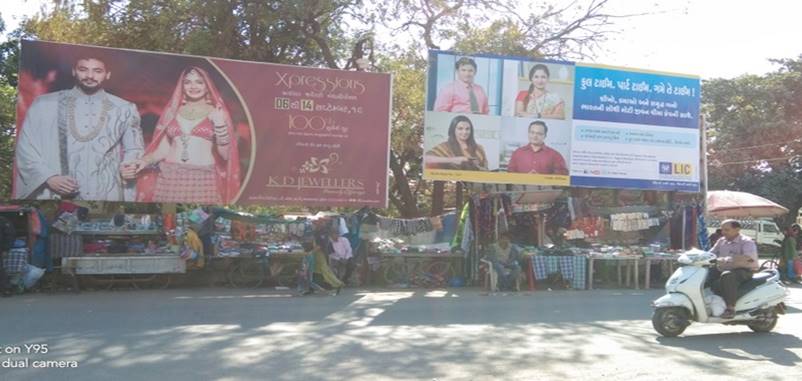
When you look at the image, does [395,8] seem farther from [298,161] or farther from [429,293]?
[429,293]

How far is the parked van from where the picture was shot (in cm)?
3381

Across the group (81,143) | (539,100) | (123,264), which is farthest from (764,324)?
(81,143)

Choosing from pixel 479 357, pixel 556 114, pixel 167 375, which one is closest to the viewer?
pixel 167 375

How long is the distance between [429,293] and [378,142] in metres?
3.92

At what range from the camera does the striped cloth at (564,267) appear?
15.2m

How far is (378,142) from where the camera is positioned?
16.1m

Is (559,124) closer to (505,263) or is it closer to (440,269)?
(505,263)

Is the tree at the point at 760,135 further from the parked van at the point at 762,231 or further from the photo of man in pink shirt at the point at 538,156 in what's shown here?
the photo of man in pink shirt at the point at 538,156

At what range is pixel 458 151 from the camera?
1602cm

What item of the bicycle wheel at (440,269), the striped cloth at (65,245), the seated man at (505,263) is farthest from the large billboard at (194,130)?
the seated man at (505,263)

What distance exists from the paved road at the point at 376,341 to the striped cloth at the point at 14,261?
100 cm

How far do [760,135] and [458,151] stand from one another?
25513 mm

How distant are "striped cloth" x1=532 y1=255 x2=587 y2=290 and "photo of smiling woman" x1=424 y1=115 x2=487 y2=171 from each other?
2607 mm

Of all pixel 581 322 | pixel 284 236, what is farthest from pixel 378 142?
pixel 581 322
